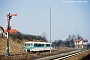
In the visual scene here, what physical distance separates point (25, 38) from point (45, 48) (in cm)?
2289

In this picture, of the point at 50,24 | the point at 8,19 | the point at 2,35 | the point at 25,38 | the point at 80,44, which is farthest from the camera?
the point at 80,44

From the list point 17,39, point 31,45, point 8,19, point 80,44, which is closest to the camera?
point 8,19

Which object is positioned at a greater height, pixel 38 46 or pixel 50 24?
pixel 50 24

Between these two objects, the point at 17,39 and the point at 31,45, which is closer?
the point at 31,45

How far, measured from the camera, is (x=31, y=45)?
141ft

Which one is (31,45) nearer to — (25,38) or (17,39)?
(17,39)

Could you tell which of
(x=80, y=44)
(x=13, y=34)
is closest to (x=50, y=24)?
(x=13, y=34)

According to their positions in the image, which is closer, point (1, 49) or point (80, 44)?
point (1, 49)

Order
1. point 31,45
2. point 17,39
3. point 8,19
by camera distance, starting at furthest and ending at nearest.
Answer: point 17,39, point 31,45, point 8,19

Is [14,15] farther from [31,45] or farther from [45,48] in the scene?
[45,48]

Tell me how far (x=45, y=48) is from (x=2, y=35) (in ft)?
51.7

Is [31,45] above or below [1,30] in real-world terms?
below

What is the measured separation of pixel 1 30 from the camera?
58375 mm

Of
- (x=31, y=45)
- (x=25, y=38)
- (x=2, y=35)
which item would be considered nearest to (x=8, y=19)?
(x=31, y=45)
